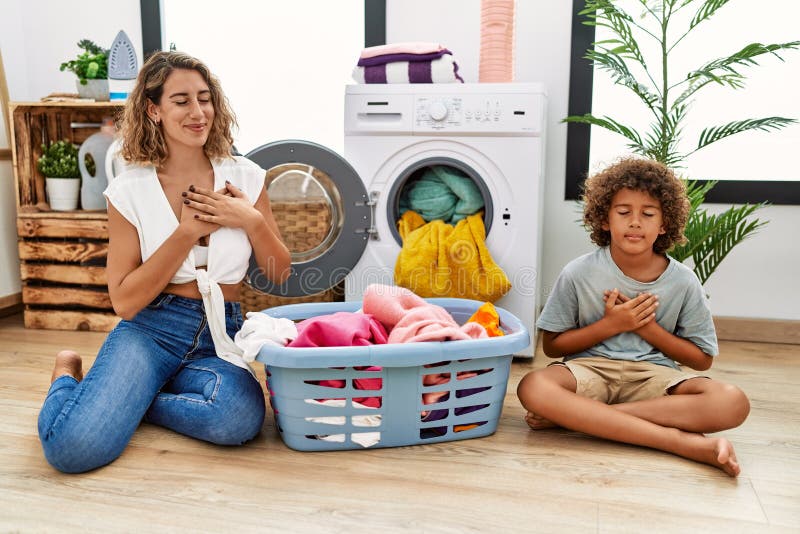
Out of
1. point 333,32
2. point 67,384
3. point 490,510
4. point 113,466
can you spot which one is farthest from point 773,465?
point 333,32

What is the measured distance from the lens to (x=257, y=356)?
1.43 metres

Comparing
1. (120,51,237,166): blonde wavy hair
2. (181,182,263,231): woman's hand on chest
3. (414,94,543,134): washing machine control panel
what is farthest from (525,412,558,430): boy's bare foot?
(120,51,237,166): blonde wavy hair

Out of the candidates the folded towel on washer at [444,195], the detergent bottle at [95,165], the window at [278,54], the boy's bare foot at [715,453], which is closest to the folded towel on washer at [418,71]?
the folded towel on washer at [444,195]

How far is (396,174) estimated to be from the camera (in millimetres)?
2152

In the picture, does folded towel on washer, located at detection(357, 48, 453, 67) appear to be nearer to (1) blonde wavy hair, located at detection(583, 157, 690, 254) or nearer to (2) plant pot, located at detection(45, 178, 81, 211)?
(1) blonde wavy hair, located at detection(583, 157, 690, 254)

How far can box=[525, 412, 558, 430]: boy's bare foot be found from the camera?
1.57 m

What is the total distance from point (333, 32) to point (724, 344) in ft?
6.18

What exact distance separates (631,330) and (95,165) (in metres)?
2.03

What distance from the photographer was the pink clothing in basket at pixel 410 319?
57.5 inches

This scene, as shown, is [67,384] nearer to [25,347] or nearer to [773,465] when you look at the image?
[25,347]

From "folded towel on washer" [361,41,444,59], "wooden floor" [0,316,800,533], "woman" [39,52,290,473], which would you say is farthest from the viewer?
"folded towel on washer" [361,41,444,59]

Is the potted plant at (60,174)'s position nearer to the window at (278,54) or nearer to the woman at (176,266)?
the window at (278,54)

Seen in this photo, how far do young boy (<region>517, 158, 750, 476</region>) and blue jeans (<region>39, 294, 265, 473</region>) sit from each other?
2.16 ft

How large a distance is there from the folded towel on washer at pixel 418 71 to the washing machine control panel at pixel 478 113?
0.33ft
